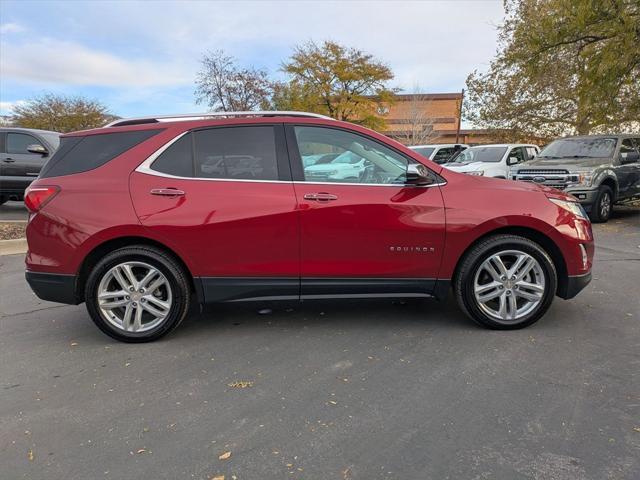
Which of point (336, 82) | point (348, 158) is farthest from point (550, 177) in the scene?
point (336, 82)

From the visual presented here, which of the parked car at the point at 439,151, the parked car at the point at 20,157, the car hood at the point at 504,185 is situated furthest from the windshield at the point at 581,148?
the parked car at the point at 20,157

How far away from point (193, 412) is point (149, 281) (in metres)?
1.33

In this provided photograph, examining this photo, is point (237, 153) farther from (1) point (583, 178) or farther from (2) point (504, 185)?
(1) point (583, 178)

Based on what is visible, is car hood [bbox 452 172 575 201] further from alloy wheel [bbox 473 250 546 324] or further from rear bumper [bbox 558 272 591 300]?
rear bumper [bbox 558 272 591 300]

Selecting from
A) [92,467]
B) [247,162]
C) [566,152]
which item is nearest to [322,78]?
[566,152]

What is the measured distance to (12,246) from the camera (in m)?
7.62

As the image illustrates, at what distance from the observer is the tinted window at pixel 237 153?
3789 millimetres

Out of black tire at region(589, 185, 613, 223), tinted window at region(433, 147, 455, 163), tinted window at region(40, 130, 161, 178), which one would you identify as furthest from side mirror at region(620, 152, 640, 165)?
tinted window at region(40, 130, 161, 178)

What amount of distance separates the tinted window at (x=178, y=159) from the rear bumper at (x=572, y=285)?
10.7 feet

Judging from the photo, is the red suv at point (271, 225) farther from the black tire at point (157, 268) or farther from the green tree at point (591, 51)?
the green tree at point (591, 51)

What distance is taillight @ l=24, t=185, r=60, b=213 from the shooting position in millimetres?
3705

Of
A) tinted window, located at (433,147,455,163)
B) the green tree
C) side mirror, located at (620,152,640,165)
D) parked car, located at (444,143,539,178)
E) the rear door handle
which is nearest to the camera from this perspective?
the rear door handle

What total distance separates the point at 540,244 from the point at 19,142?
10.7 meters

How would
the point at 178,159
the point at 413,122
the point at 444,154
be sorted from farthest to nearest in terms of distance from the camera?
the point at 413,122 < the point at 444,154 < the point at 178,159
